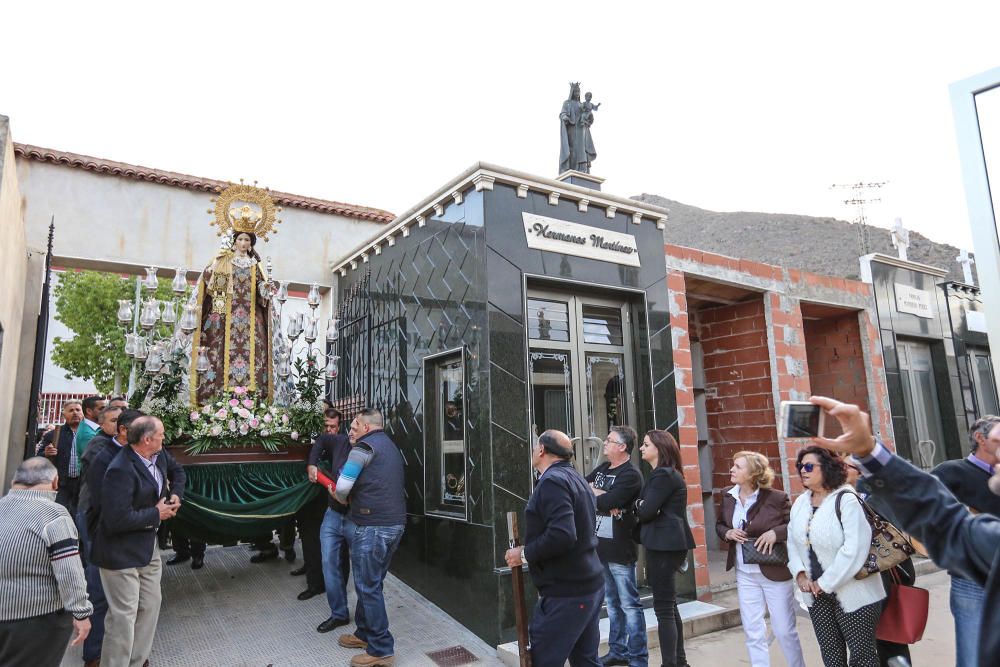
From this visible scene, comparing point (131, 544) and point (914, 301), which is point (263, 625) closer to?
point (131, 544)

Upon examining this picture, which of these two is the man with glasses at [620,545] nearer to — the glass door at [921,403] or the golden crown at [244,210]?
the golden crown at [244,210]

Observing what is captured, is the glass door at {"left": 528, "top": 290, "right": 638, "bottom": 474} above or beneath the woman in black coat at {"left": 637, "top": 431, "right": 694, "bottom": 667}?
above

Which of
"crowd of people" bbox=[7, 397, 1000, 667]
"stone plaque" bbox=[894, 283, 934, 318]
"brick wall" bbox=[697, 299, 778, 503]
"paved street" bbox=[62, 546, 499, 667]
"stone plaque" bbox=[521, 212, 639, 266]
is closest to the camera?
"crowd of people" bbox=[7, 397, 1000, 667]

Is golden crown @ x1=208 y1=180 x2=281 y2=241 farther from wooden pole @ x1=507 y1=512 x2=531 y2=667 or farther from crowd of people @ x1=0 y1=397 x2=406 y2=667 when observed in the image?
wooden pole @ x1=507 y1=512 x2=531 y2=667

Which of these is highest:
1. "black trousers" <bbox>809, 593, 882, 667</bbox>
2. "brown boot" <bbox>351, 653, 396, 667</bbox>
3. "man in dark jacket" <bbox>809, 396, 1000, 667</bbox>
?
"man in dark jacket" <bbox>809, 396, 1000, 667</bbox>

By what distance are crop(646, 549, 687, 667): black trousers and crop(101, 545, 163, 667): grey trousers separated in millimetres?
3373

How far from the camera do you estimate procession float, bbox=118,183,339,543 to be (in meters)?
5.46

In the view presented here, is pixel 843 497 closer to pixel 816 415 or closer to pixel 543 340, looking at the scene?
pixel 816 415

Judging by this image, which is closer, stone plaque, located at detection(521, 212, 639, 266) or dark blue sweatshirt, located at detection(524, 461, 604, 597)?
dark blue sweatshirt, located at detection(524, 461, 604, 597)

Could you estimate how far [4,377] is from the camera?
543cm

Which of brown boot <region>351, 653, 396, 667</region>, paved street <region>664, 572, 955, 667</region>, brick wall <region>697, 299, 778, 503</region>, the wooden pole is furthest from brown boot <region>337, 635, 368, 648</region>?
brick wall <region>697, 299, 778, 503</region>

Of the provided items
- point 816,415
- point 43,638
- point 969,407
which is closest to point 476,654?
point 43,638

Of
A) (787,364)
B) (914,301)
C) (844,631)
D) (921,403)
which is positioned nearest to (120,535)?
(844,631)

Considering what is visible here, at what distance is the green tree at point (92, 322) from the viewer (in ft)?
49.0
